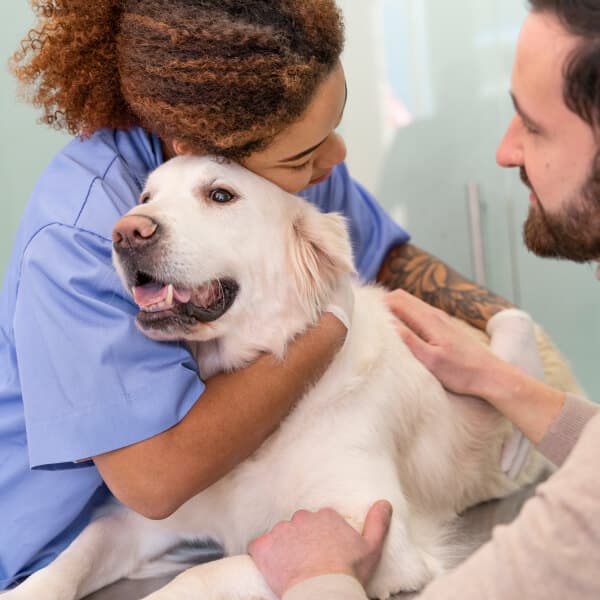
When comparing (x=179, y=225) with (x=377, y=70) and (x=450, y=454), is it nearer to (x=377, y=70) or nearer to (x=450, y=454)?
(x=450, y=454)

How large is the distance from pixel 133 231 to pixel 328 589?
0.60 meters

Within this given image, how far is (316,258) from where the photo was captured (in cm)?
154

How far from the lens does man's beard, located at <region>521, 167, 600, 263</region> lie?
1.15 m

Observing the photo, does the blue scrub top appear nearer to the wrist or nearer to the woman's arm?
the woman's arm

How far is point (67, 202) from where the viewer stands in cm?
146

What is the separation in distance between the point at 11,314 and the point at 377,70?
2.12 meters

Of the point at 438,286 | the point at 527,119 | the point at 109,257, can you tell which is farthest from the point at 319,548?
the point at 438,286

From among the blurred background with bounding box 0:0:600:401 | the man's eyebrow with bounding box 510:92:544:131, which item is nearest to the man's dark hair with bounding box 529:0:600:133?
the man's eyebrow with bounding box 510:92:544:131

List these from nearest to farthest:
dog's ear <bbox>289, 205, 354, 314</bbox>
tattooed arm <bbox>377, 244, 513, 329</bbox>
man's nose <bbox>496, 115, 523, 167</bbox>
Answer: man's nose <bbox>496, 115, 523, 167</bbox>, dog's ear <bbox>289, 205, 354, 314</bbox>, tattooed arm <bbox>377, 244, 513, 329</bbox>

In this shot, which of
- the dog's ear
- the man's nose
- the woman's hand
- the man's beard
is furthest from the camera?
the woman's hand

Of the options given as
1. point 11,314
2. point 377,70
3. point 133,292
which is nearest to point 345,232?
point 133,292

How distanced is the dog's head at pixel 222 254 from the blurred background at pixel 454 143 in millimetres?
1833

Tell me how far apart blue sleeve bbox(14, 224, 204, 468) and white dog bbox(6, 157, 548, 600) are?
5 cm

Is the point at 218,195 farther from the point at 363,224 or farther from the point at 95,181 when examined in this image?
the point at 363,224
